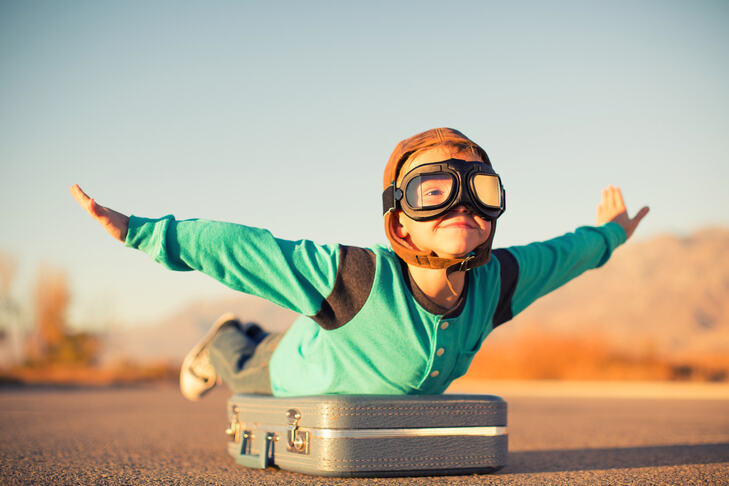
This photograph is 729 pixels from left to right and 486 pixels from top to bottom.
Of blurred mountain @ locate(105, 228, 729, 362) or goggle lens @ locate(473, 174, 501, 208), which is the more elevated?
goggle lens @ locate(473, 174, 501, 208)

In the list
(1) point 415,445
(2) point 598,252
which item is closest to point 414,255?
(1) point 415,445

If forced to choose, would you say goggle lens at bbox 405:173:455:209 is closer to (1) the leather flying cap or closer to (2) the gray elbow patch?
(1) the leather flying cap

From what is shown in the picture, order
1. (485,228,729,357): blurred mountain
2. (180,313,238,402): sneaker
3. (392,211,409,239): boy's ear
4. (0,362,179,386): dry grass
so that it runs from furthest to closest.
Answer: (485,228,729,357): blurred mountain, (0,362,179,386): dry grass, (180,313,238,402): sneaker, (392,211,409,239): boy's ear

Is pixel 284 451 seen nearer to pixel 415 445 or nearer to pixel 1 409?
pixel 415 445

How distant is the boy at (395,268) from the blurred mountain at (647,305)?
41.3 meters

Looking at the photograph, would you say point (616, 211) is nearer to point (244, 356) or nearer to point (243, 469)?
point (244, 356)

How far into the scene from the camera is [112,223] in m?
2.09

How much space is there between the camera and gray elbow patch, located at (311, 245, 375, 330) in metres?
2.21

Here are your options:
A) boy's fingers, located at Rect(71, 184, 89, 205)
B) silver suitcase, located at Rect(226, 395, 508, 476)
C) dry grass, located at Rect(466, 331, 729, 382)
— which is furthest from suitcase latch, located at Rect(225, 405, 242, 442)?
dry grass, located at Rect(466, 331, 729, 382)

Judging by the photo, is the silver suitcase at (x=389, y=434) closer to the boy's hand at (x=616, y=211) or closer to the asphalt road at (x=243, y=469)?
the asphalt road at (x=243, y=469)

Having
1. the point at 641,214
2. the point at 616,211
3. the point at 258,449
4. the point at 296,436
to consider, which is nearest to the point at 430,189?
the point at 296,436

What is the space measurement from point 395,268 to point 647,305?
6380 cm

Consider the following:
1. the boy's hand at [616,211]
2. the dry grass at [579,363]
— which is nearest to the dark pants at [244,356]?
the boy's hand at [616,211]

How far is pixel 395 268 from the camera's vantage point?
227 centimetres
